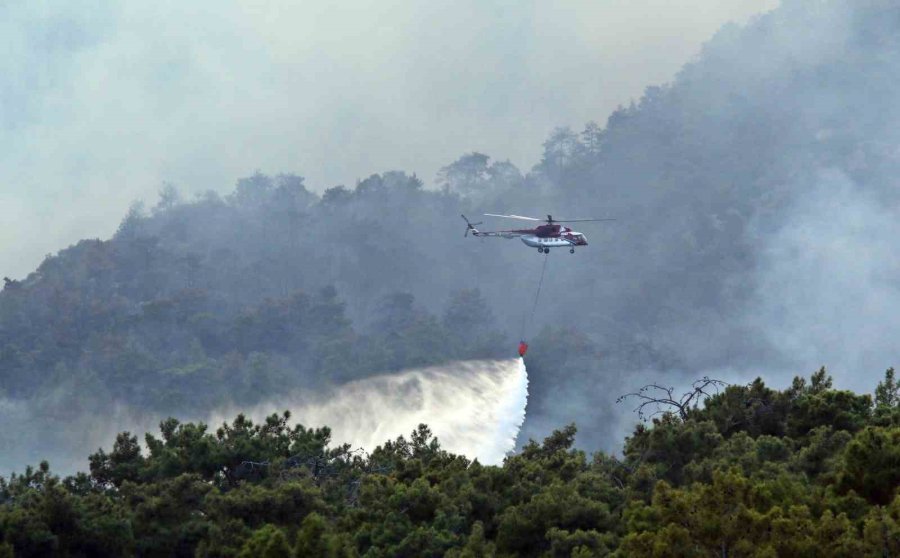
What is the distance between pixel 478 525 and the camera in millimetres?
54500

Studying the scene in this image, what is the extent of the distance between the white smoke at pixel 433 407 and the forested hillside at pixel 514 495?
31.4m

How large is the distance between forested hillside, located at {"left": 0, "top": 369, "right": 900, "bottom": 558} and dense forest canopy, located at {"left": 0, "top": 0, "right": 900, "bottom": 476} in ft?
241

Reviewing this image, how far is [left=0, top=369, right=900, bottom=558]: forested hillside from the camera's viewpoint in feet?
147

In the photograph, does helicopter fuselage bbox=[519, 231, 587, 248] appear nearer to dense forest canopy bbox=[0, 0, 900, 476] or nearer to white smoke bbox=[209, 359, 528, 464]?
white smoke bbox=[209, 359, 528, 464]

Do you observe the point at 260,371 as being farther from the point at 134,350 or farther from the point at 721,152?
the point at 721,152

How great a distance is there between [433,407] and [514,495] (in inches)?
2587

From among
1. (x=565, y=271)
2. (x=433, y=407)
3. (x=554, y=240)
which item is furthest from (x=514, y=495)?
(x=565, y=271)

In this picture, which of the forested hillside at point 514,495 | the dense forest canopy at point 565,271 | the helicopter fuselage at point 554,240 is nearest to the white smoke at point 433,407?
the dense forest canopy at point 565,271

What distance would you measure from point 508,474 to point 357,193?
126385 millimetres

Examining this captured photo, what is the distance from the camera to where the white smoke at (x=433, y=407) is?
109 meters

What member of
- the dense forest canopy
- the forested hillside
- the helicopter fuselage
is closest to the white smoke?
the dense forest canopy

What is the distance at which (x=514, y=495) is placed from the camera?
5988 cm

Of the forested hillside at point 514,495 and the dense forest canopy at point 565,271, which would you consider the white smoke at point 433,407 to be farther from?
the forested hillside at point 514,495

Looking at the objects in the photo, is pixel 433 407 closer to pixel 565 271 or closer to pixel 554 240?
pixel 554 240
